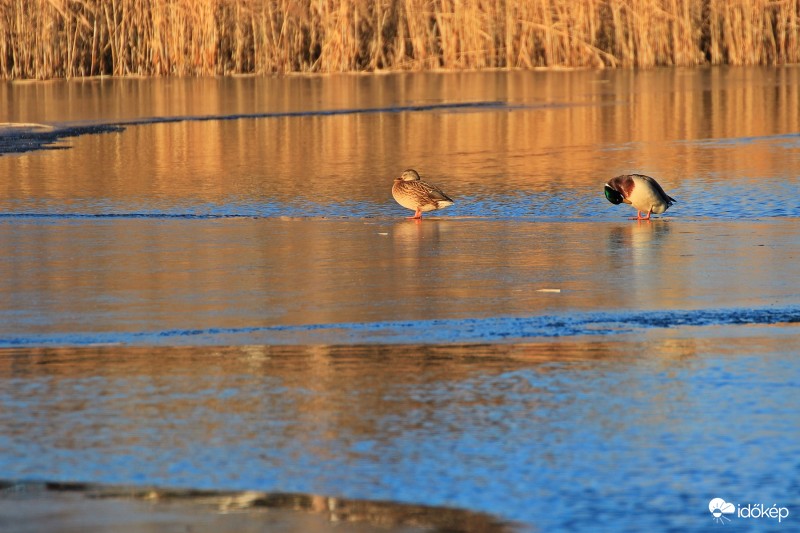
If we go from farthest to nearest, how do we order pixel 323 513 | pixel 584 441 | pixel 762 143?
pixel 762 143, pixel 584 441, pixel 323 513

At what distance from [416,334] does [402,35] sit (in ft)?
83.3

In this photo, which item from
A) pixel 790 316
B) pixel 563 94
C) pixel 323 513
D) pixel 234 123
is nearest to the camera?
pixel 323 513

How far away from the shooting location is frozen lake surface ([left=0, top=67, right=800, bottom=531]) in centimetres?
521

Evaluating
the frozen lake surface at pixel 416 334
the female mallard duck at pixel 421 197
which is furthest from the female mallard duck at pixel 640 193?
→ the female mallard duck at pixel 421 197

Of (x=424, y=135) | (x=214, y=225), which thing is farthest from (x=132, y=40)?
(x=214, y=225)

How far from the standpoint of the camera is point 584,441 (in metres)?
5.53

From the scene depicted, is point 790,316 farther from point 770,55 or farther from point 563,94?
point 770,55

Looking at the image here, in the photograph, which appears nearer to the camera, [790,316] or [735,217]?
[790,316]

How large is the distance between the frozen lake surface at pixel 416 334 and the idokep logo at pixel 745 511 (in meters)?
0.04

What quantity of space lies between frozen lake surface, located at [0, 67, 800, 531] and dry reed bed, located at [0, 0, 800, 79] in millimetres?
15221

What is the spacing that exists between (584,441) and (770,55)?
92.1 ft

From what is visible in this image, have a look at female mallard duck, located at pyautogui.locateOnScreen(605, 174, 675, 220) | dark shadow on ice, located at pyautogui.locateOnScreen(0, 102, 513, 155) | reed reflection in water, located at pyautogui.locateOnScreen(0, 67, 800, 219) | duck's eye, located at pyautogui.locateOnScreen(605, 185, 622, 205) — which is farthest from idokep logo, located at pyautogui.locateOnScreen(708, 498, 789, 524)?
dark shadow on ice, located at pyautogui.locateOnScreen(0, 102, 513, 155)

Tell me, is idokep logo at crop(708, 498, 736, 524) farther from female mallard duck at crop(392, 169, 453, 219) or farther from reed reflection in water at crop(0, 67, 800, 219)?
reed reflection in water at crop(0, 67, 800, 219)

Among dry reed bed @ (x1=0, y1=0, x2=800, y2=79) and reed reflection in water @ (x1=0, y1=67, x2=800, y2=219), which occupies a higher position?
dry reed bed @ (x1=0, y1=0, x2=800, y2=79)
